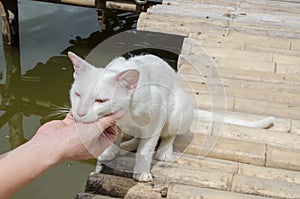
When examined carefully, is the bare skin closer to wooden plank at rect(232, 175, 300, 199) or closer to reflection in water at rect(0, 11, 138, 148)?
wooden plank at rect(232, 175, 300, 199)

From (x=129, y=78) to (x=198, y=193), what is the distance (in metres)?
0.61

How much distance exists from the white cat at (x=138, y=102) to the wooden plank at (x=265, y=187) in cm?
39

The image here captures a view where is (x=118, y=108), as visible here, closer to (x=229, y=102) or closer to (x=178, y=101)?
(x=178, y=101)

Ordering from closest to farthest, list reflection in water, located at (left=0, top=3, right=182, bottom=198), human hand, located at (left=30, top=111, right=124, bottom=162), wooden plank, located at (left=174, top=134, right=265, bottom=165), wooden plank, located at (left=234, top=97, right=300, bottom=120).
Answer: human hand, located at (left=30, top=111, right=124, bottom=162) → wooden plank, located at (left=174, top=134, right=265, bottom=165) → wooden plank, located at (left=234, top=97, right=300, bottom=120) → reflection in water, located at (left=0, top=3, right=182, bottom=198)

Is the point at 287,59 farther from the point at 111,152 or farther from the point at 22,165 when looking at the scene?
the point at 22,165

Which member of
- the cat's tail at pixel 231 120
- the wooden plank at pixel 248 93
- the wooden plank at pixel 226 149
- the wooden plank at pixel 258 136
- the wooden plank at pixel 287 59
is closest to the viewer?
the wooden plank at pixel 226 149

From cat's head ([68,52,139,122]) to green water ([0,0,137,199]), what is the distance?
2223mm

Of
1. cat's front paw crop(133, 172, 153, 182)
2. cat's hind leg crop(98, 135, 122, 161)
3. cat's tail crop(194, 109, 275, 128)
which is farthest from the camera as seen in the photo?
cat's tail crop(194, 109, 275, 128)

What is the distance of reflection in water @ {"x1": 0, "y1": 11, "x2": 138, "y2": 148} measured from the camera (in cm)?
497

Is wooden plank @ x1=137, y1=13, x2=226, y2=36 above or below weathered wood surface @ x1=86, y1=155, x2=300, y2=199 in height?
above

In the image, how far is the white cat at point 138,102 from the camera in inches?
74.3

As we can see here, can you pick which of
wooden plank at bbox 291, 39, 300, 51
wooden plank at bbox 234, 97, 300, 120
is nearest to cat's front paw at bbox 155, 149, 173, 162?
wooden plank at bbox 234, 97, 300, 120

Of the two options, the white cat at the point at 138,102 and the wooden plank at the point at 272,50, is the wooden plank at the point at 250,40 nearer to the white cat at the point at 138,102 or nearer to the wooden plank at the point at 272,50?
the wooden plank at the point at 272,50

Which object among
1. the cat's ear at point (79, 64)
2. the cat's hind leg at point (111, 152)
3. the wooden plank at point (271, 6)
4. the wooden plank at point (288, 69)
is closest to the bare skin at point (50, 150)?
the cat's ear at point (79, 64)
